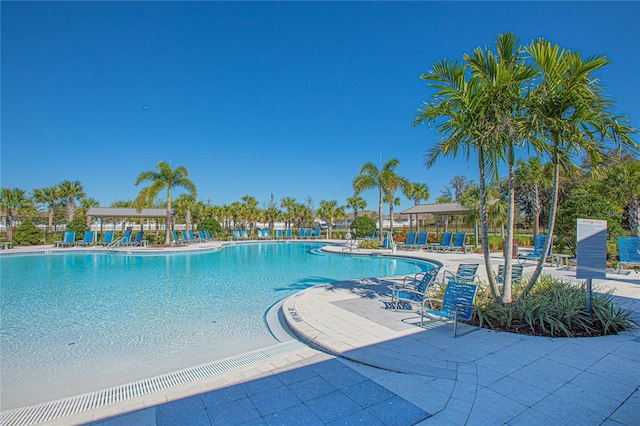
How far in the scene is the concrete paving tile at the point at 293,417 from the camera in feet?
8.12

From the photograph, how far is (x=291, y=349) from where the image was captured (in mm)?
4199

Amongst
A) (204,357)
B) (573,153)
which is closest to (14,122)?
(204,357)

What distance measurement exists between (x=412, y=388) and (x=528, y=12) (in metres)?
10.4

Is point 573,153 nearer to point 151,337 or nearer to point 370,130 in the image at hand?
point 151,337

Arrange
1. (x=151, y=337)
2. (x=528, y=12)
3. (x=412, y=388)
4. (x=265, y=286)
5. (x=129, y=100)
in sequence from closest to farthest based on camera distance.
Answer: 1. (x=412, y=388)
2. (x=151, y=337)
3. (x=528, y=12)
4. (x=265, y=286)
5. (x=129, y=100)

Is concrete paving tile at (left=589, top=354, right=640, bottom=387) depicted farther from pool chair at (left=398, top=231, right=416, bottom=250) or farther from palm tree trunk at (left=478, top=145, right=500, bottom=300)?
pool chair at (left=398, top=231, right=416, bottom=250)

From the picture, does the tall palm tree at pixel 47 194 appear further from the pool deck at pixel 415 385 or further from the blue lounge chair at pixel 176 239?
the pool deck at pixel 415 385

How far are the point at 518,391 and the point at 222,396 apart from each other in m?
2.72

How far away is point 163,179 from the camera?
70.5 feet

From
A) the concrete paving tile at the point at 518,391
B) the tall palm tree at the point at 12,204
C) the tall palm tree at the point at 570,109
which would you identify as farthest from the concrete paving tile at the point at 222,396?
the tall palm tree at the point at 12,204

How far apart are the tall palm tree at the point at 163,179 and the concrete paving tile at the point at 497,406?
72.9ft

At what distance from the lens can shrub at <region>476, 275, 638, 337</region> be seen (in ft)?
14.7

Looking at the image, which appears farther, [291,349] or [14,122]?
[14,122]

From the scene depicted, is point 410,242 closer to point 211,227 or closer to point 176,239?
point 176,239
